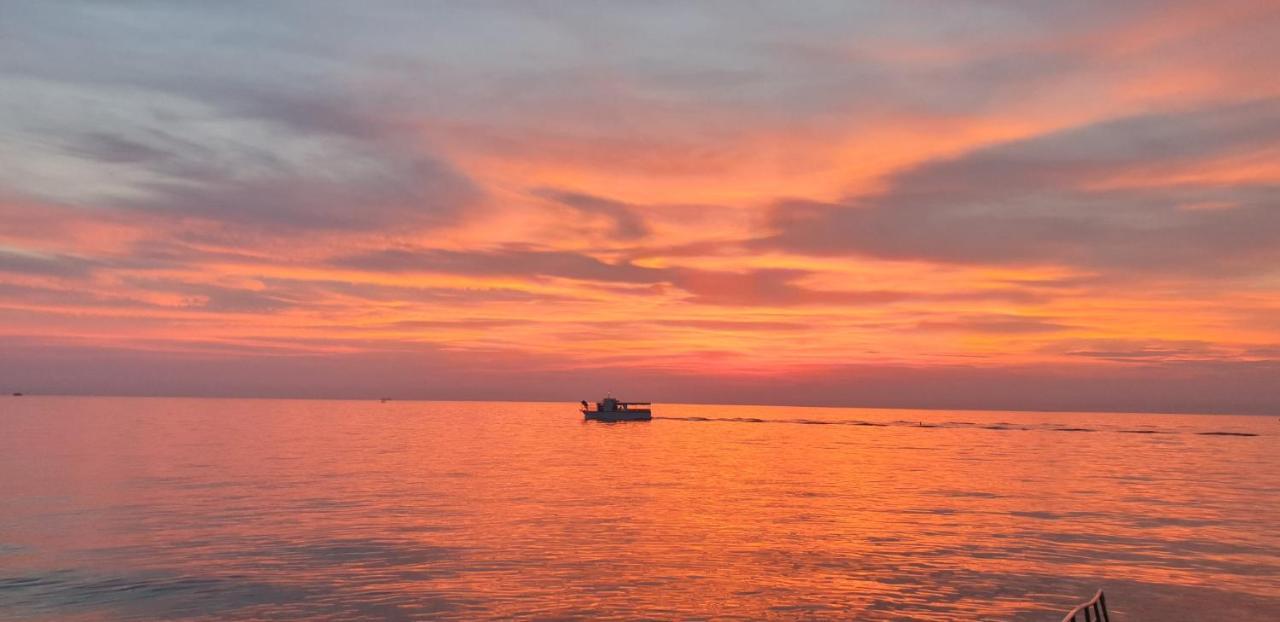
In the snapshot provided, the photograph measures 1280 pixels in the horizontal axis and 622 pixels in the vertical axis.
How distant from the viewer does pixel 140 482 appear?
63.6 meters

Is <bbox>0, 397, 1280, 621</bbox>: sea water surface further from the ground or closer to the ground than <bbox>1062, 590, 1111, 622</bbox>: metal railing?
closer to the ground

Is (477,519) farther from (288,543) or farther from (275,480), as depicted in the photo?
(275,480)

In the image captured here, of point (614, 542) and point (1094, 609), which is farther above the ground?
point (1094, 609)

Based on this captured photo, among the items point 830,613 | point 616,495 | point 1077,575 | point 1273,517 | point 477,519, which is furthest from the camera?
point 616,495

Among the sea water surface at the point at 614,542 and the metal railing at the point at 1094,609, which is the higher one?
the metal railing at the point at 1094,609

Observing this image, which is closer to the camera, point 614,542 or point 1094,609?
point 1094,609

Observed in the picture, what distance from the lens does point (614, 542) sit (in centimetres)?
3969

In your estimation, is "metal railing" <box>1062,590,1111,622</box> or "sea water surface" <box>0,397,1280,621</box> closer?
"metal railing" <box>1062,590,1111,622</box>

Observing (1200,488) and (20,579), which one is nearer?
(20,579)

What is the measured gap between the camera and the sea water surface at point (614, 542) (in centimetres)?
2850

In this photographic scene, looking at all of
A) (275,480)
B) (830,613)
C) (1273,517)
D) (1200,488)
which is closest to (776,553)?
(830,613)

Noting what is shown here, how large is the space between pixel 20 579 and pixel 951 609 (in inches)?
1227

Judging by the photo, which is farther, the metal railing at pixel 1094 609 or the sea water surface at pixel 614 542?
the sea water surface at pixel 614 542

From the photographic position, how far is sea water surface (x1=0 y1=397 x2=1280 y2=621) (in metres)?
28.5
